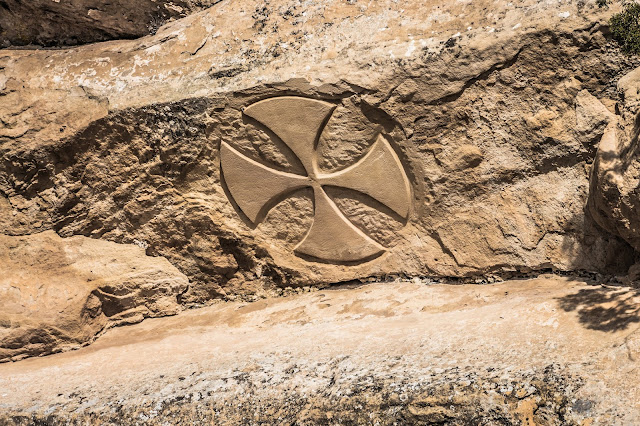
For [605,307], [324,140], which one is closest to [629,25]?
[605,307]

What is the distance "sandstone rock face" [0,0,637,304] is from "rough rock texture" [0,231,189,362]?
108mm

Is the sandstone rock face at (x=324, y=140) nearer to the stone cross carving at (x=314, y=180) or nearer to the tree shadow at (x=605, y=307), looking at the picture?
the stone cross carving at (x=314, y=180)

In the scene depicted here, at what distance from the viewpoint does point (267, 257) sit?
4.94m

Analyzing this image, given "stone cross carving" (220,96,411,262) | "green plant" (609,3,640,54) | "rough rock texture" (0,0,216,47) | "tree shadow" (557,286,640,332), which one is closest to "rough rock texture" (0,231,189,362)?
"stone cross carving" (220,96,411,262)

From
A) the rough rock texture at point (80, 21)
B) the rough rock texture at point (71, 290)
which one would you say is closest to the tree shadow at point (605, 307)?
the rough rock texture at point (71, 290)

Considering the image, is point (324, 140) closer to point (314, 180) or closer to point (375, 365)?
point (314, 180)

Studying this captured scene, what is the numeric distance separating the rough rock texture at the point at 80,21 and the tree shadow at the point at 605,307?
3.40 meters

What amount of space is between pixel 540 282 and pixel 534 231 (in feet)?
1.03

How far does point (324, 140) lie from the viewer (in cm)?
457

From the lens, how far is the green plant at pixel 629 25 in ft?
12.7

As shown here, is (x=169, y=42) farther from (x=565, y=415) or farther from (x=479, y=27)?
(x=565, y=415)

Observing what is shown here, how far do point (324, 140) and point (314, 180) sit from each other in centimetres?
27

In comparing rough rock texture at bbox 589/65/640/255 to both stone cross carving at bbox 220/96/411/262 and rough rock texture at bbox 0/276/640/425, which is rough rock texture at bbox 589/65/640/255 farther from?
stone cross carving at bbox 220/96/411/262

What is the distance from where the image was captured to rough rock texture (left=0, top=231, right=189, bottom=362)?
4.57 meters
